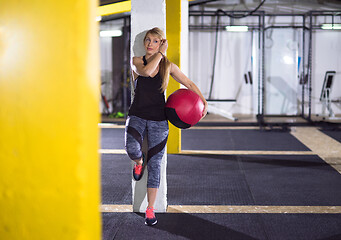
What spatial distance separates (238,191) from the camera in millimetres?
3848

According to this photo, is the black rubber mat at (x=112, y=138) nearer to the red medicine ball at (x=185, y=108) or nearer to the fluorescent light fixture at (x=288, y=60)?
the red medicine ball at (x=185, y=108)

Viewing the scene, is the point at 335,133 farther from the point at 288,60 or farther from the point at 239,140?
the point at 288,60

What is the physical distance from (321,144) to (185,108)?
14.9 feet

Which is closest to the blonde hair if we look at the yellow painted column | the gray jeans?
the gray jeans

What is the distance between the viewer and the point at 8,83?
4.23 ft

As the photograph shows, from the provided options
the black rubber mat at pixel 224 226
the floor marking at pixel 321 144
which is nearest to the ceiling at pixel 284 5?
the floor marking at pixel 321 144

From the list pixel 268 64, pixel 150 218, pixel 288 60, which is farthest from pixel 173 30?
pixel 288 60

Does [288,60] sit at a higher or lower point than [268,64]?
higher

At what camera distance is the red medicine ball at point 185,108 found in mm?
2713

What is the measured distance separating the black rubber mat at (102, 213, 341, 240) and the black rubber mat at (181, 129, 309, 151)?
3137 millimetres

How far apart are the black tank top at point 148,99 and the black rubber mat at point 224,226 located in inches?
31.4

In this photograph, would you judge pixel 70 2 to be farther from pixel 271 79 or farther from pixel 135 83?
pixel 271 79

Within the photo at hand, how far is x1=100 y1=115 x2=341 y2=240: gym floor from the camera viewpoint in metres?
2.85

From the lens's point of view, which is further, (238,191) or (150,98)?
(238,191)
